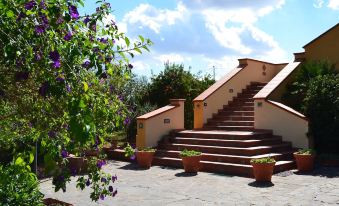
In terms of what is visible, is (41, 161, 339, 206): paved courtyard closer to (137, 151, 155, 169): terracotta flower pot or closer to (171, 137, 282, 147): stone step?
(137, 151, 155, 169): terracotta flower pot

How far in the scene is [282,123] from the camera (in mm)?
13156

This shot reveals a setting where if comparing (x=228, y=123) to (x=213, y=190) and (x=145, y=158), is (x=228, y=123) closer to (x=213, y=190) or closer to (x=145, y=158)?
(x=145, y=158)

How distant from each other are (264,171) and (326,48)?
26.3ft

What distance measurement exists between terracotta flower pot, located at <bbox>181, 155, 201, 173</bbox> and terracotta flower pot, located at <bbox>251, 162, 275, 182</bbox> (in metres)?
1.80

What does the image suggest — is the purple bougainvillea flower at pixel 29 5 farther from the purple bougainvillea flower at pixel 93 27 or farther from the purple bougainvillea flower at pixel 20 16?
the purple bougainvillea flower at pixel 93 27

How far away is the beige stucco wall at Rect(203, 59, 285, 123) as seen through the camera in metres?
15.8

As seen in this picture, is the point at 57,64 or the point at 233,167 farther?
the point at 233,167

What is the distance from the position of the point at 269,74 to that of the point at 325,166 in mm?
7452

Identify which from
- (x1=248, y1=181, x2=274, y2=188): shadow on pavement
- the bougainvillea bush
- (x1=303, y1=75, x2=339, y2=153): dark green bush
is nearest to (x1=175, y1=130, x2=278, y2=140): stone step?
(x1=303, y1=75, x2=339, y2=153): dark green bush

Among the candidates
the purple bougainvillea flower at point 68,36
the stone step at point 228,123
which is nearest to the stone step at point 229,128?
the stone step at point 228,123

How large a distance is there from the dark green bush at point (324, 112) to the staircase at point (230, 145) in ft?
2.95

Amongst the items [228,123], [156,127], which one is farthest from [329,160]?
[156,127]

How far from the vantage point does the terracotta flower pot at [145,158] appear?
12.5 m

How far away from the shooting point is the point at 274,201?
26.2 ft
